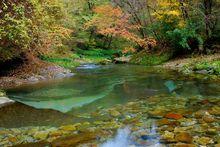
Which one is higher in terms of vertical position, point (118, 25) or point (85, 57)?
point (118, 25)

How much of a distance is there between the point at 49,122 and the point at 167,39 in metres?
19.1

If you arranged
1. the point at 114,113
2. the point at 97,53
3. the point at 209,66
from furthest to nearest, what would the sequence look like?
the point at 97,53 < the point at 209,66 < the point at 114,113

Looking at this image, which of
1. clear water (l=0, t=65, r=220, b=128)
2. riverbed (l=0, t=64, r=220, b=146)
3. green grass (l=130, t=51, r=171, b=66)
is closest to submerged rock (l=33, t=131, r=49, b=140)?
riverbed (l=0, t=64, r=220, b=146)

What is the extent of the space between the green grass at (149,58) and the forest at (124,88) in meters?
0.10

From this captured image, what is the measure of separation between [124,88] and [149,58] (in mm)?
14070

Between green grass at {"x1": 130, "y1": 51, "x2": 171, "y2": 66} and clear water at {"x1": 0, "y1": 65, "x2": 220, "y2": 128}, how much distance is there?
331 inches

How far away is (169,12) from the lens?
2486cm

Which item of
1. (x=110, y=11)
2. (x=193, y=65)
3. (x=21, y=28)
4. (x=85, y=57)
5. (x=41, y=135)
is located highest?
(x=110, y=11)

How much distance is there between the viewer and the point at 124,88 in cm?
1558

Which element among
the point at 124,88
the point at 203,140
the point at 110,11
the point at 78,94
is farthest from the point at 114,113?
the point at 110,11

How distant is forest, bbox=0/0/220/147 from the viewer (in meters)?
8.43

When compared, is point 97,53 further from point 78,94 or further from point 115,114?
point 115,114

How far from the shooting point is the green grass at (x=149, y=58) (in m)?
27.3

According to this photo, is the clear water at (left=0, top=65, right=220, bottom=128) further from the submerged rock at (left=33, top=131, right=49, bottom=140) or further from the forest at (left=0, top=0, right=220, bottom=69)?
the forest at (left=0, top=0, right=220, bottom=69)
